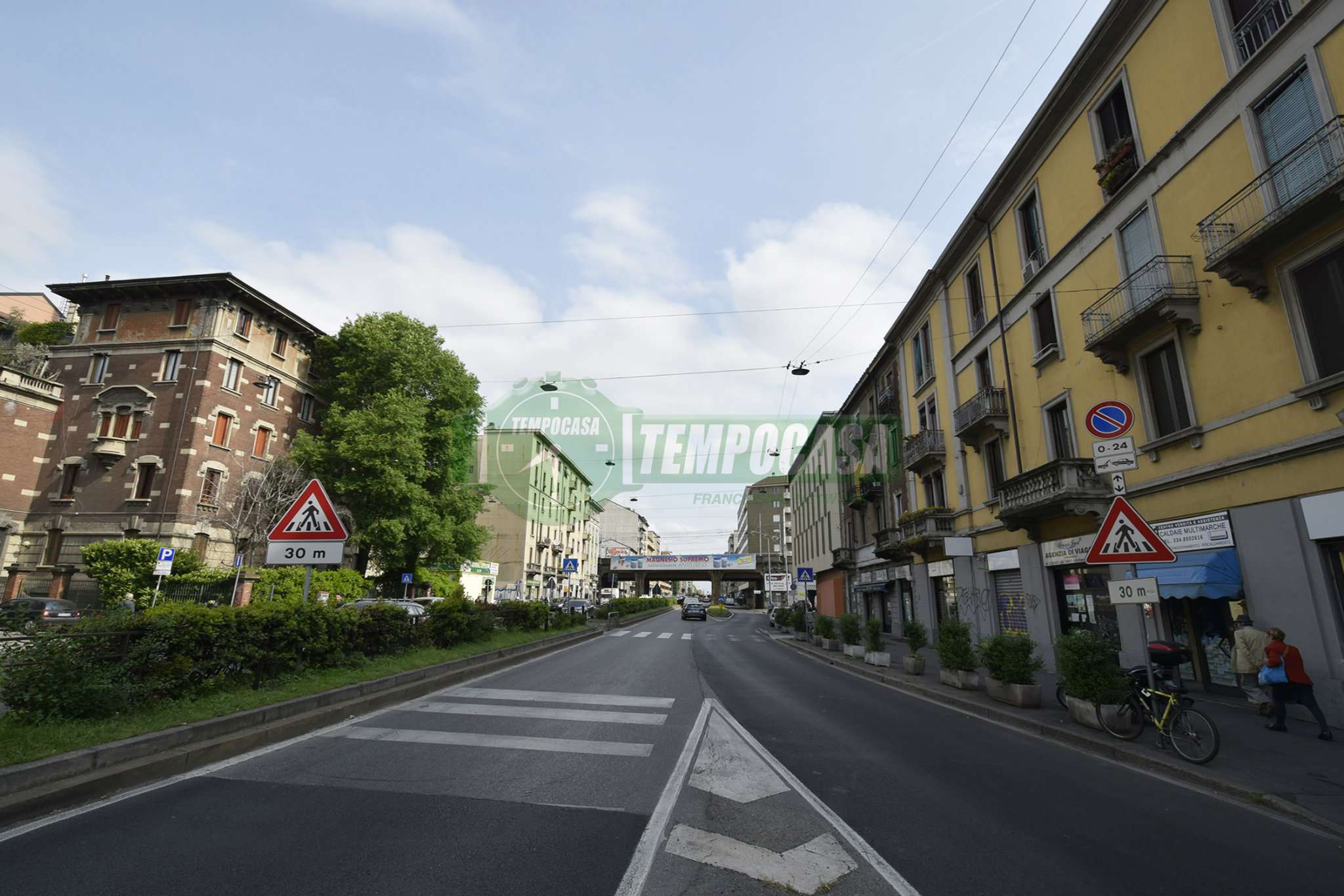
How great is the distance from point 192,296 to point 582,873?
37.8 meters

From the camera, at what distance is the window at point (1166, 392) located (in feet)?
41.4

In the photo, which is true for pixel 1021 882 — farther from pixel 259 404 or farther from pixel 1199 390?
pixel 259 404

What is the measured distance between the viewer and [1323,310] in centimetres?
964

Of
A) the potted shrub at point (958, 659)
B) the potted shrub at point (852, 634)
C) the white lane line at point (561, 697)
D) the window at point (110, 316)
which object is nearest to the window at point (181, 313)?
the window at point (110, 316)

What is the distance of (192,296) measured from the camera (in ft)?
103

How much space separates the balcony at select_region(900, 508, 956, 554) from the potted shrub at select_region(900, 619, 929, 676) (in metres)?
7.76

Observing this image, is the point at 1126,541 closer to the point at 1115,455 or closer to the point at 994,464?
the point at 1115,455

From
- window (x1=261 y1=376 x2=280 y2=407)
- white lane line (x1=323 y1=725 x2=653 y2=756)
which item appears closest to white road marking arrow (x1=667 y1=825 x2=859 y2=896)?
white lane line (x1=323 y1=725 x2=653 y2=756)

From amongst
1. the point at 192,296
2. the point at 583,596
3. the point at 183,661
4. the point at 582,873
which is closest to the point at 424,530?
the point at 192,296

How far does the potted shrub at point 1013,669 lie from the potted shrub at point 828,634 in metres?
11.8

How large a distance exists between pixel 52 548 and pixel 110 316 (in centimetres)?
1207

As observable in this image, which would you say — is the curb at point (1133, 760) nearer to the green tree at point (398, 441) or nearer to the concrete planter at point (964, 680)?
the concrete planter at point (964, 680)

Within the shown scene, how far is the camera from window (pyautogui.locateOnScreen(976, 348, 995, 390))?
21.2 metres

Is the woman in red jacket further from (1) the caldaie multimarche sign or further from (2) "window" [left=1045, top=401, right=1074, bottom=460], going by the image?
(1) the caldaie multimarche sign
